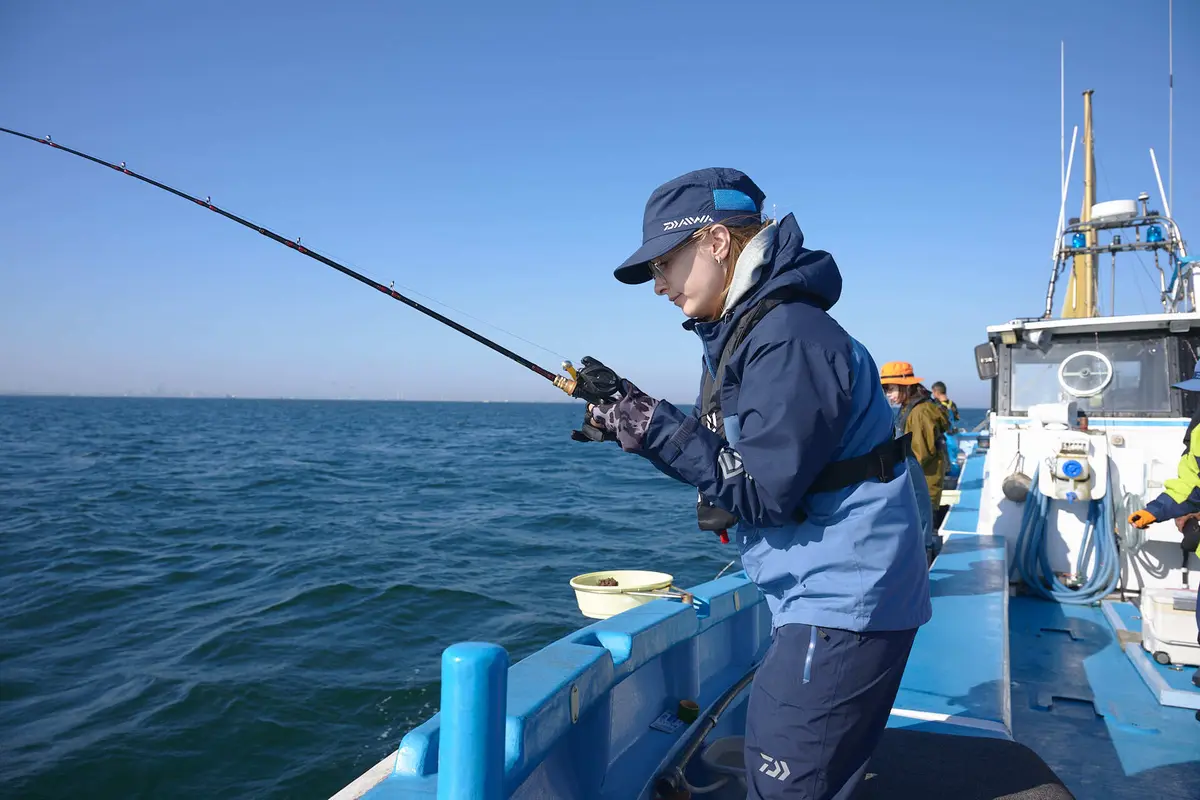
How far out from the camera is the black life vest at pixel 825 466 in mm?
1555

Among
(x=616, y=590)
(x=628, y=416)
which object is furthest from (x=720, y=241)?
(x=616, y=590)

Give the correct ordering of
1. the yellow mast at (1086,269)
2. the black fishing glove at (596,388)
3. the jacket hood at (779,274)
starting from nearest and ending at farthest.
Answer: the jacket hood at (779,274), the black fishing glove at (596,388), the yellow mast at (1086,269)

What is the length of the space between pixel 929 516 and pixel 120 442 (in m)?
36.6

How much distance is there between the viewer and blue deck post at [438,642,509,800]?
1497mm

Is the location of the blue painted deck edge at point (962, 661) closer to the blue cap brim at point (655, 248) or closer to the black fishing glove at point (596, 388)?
the black fishing glove at point (596, 388)

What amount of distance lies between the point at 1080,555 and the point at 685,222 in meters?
6.21

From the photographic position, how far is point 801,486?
1.46m

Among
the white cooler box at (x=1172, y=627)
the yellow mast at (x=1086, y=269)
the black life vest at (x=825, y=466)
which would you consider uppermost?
the yellow mast at (x=1086, y=269)

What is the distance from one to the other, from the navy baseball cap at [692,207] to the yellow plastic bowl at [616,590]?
93.6 inches

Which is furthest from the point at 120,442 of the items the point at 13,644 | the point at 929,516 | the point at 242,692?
the point at 929,516

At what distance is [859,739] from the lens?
5.32 ft

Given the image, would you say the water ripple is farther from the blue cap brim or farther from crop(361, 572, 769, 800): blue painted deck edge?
the blue cap brim

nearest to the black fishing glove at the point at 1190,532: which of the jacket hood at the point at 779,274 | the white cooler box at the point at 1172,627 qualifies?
the white cooler box at the point at 1172,627

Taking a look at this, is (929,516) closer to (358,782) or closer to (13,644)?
(358,782)
